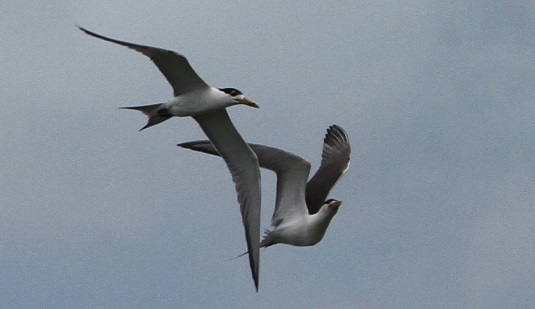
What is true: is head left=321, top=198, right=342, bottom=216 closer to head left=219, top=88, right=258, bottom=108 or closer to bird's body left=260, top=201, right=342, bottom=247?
bird's body left=260, top=201, right=342, bottom=247

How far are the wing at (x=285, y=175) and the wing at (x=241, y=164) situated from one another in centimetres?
124

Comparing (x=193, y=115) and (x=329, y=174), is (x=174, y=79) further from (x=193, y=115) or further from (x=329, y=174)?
(x=329, y=174)

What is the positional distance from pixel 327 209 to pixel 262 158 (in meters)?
1.93

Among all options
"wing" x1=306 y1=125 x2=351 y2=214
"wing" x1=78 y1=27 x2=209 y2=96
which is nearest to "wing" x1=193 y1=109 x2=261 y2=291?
"wing" x1=78 y1=27 x2=209 y2=96

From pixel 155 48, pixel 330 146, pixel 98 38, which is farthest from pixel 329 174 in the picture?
pixel 98 38

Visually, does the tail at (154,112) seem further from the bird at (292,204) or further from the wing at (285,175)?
the wing at (285,175)

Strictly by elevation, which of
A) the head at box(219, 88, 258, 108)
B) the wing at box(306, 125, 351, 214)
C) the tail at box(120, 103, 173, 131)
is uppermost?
the head at box(219, 88, 258, 108)

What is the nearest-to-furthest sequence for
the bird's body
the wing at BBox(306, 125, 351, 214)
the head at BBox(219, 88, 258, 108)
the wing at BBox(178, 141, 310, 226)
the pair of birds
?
the pair of birds, the head at BBox(219, 88, 258, 108), the bird's body, the wing at BBox(178, 141, 310, 226), the wing at BBox(306, 125, 351, 214)

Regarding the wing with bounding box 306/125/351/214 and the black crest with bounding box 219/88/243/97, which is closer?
the black crest with bounding box 219/88/243/97

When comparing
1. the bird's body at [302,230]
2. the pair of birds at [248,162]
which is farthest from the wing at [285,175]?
the bird's body at [302,230]

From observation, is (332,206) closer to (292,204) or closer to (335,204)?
(335,204)

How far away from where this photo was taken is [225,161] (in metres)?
24.1

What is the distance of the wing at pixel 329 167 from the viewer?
26.9m

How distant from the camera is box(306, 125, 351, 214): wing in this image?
2686cm
